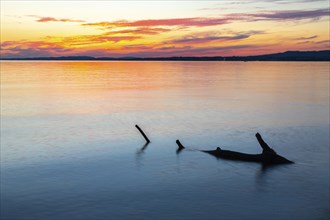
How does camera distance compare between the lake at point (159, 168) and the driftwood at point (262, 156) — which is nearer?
the lake at point (159, 168)

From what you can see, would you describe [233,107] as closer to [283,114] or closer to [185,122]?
[283,114]

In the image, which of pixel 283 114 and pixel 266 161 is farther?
pixel 283 114

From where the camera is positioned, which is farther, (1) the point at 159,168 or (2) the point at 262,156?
(1) the point at 159,168

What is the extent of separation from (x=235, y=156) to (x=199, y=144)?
6.62 m

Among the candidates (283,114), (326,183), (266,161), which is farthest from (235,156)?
(283,114)

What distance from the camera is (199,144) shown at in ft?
99.6

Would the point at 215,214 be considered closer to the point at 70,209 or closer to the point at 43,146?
the point at 70,209

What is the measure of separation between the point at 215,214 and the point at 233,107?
37.2 metres

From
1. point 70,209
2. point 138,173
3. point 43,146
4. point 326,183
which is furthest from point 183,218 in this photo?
point 43,146

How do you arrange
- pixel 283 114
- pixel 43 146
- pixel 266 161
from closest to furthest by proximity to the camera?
pixel 266 161 → pixel 43 146 → pixel 283 114

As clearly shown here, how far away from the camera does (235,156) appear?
23906mm

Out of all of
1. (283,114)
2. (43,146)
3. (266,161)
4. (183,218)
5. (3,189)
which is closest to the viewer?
(183,218)

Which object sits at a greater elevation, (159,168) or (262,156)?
(262,156)

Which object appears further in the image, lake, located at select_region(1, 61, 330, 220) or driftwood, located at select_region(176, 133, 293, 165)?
driftwood, located at select_region(176, 133, 293, 165)
